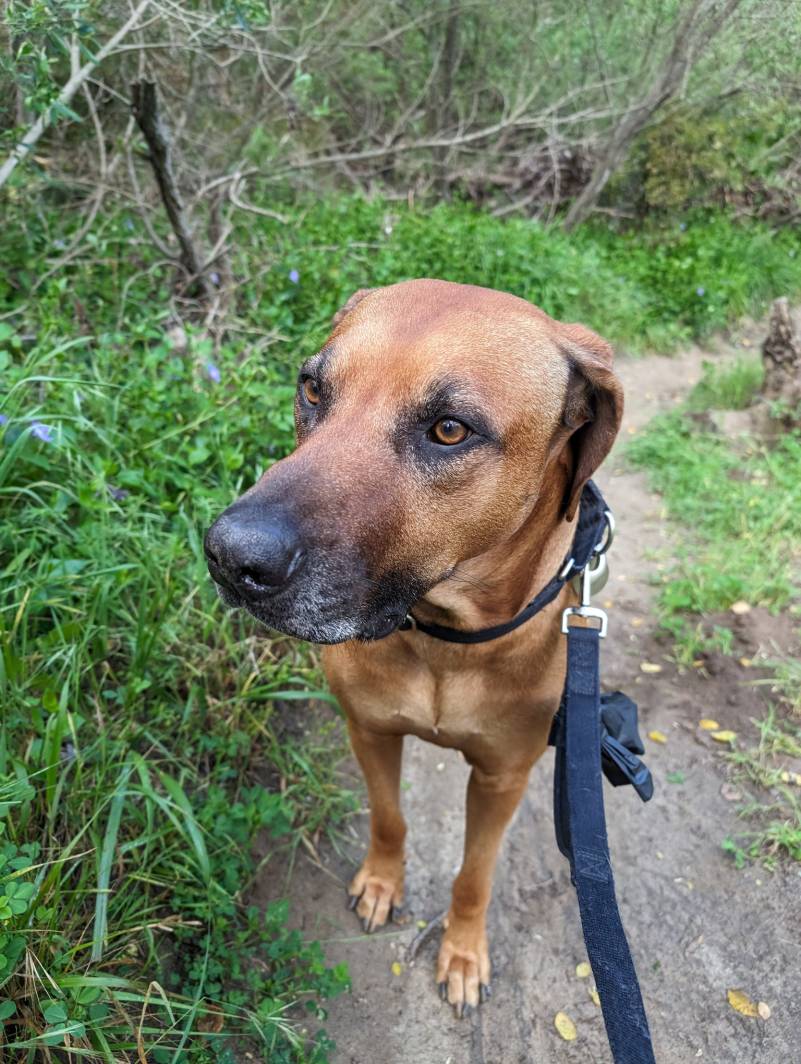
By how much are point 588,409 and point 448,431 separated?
51 cm

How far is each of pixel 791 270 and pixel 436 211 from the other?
4.24m

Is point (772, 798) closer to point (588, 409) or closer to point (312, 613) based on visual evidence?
point (588, 409)

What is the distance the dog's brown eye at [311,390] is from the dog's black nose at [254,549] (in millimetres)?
514

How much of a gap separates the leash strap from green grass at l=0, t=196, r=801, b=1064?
3.31 ft

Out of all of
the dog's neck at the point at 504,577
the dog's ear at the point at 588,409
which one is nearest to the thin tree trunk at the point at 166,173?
the dog's ear at the point at 588,409

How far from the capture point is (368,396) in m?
1.77

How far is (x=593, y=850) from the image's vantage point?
1768 millimetres

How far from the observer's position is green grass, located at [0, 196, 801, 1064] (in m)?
2.08

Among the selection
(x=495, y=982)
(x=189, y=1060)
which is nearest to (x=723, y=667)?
(x=495, y=982)

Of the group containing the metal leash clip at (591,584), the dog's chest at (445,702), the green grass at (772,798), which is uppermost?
the metal leash clip at (591,584)

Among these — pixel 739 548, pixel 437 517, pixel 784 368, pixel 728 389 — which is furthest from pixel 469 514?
pixel 728 389

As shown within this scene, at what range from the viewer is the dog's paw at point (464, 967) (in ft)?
8.23

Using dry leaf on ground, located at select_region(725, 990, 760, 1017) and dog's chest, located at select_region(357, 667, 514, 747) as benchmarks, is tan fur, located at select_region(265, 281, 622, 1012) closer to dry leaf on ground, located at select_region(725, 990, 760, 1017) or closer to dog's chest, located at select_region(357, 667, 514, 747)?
dog's chest, located at select_region(357, 667, 514, 747)

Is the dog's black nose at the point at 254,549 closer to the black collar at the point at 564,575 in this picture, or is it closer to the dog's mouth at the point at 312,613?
the dog's mouth at the point at 312,613
